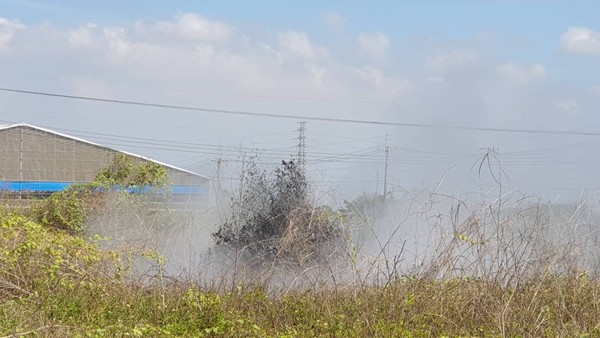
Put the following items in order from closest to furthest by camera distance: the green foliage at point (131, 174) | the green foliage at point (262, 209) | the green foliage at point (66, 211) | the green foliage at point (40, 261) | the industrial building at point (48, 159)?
the green foliage at point (40, 261), the green foliage at point (262, 209), the green foliage at point (66, 211), the green foliage at point (131, 174), the industrial building at point (48, 159)

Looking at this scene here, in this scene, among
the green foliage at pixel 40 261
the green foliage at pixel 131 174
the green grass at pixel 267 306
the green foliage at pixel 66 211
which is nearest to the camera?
the green grass at pixel 267 306

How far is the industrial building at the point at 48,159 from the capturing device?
33.8 meters

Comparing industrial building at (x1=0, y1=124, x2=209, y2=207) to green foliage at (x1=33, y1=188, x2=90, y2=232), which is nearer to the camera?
green foliage at (x1=33, y1=188, x2=90, y2=232)

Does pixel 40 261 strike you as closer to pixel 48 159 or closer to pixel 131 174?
pixel 131 174

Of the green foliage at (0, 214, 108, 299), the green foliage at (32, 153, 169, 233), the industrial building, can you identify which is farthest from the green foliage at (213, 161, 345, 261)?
the industrial building

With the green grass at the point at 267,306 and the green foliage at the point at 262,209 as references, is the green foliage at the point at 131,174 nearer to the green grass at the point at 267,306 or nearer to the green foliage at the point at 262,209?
the green foliage at the point at 262,209

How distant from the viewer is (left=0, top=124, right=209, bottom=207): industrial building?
3375cm

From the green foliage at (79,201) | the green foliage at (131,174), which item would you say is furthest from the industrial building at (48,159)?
the green foliage at (79,201)

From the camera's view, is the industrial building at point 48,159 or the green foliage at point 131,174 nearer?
the green foliage at point 131,174

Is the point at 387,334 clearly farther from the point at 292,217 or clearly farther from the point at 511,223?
the point at 292,217

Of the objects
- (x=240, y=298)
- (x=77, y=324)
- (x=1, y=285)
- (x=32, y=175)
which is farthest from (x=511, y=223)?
(x=32, y=175)

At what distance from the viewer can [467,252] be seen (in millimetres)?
9805

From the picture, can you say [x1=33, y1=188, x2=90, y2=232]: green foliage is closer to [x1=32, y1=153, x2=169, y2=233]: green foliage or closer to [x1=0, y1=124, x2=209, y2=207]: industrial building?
[x1=32, y1=153, x2=169, y2=233]: green foliage

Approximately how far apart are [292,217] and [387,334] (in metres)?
3.66
